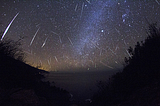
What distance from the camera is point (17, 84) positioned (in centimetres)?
472

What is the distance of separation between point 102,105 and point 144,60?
291cm

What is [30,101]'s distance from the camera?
4297 millimetres

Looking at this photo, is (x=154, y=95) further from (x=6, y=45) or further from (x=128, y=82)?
(x=6, y=45)

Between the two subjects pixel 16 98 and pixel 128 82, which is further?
pixel 128 82

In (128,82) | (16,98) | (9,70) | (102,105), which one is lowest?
(102,105)

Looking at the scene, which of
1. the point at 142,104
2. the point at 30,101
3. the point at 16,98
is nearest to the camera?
the point at 142,104

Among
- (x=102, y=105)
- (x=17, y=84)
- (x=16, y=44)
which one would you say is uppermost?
(x=16, y=44)

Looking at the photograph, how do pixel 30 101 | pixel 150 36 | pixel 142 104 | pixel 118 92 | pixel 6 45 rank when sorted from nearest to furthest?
pixel 142 104
pixel 30 101
pixel 118 92
pixel 6 45
pixel 150 36

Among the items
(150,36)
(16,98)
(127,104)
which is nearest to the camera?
(127,104)

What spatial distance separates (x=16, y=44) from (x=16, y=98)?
2686mm

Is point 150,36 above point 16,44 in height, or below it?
below

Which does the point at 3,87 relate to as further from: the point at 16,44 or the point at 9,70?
the point at 16,44

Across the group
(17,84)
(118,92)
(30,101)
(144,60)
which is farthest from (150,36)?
(17,84)

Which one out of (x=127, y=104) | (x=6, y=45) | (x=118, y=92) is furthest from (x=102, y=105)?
(x=6, y=45)
